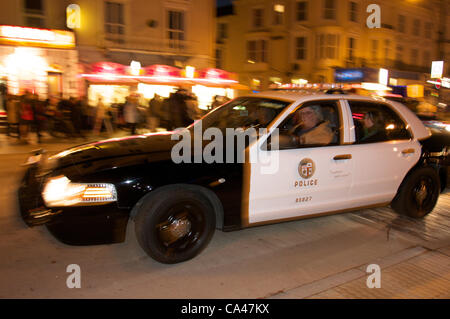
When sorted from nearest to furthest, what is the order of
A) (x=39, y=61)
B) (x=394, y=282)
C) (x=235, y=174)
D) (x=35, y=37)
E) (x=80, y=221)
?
1. (x=80, y=221)
2. (x=394, y=282)
3. (x=235, y=174)
4. (x=35, y=37)
5. (x=39, y=61)

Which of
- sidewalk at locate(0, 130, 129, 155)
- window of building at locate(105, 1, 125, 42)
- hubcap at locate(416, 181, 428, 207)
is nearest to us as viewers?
hubcap at locate(416, 181, 428, 207)

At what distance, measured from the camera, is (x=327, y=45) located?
27547mm

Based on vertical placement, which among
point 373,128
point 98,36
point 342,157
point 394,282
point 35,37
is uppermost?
point 98,36

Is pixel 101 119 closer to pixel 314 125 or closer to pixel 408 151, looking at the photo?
pixel 314 125

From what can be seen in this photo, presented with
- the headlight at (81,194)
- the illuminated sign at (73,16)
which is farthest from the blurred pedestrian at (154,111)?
the headlight at (81,194)

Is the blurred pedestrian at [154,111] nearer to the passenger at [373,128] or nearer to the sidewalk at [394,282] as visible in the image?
the passenger at [373,128]

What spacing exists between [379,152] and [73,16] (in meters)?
15.6

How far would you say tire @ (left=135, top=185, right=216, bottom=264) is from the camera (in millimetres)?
3549

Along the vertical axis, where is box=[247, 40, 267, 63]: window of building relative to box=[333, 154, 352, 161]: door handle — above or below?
above

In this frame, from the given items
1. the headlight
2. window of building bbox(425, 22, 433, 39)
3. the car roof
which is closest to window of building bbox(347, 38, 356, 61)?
window of building bbox(425, 22, 433, 39)

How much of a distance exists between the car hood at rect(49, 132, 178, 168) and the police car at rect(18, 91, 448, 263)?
0.04 ft

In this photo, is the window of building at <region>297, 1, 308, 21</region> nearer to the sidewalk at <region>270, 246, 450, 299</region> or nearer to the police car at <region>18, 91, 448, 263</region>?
the police car at <region>18, 91, 448, 263</region>

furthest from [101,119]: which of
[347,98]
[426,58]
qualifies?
[426,58]
